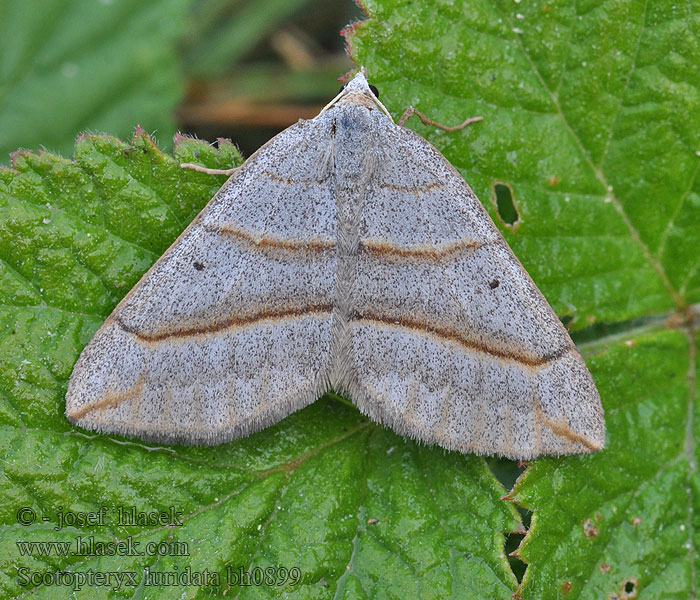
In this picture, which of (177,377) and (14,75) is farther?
(14,75)

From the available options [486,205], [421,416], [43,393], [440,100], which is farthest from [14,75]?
[421,416]

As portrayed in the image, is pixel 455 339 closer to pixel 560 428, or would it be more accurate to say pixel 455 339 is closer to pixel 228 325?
pixel 560 428

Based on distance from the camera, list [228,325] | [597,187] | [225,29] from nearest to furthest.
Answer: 1. [228,325]
2. [597,187]
3. [225,29]

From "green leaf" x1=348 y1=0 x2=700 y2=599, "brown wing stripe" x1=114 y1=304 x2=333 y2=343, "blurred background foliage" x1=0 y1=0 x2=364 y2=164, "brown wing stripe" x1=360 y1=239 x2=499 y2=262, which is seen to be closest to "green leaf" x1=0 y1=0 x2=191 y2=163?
"blurred background foliage" x1=0 y1=0 x2=364 y2=164

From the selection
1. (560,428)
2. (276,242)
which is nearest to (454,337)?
(560,428)

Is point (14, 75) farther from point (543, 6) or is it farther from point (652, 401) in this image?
point (652, 401)

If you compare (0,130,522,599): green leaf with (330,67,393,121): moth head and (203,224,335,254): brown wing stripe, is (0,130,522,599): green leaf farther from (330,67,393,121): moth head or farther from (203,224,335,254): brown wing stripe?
(330,67,393,121): moth head
